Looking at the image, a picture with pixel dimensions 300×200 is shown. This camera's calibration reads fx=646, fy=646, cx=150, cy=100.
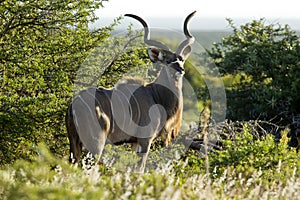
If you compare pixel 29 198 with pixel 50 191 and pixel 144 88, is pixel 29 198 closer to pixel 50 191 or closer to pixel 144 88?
pixel 50 191

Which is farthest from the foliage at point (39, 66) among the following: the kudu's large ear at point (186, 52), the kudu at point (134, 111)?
the kudu's large ear at point (186, 52)

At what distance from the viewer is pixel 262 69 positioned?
16750 mm

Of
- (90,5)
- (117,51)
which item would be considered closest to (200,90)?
(117,51)

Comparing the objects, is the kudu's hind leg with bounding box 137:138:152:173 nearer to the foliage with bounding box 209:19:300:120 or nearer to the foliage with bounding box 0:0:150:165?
the foliage with bounding box 0:0:150:165

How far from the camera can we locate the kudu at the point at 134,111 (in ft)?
26.5

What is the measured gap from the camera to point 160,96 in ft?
30.3

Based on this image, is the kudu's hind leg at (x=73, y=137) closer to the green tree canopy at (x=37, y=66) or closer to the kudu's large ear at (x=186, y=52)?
the green tree canopy at (x=37, y=66)

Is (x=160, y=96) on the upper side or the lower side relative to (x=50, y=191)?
lower

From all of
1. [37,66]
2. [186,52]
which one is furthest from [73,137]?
[186,52]

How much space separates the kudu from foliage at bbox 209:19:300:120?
6.32 meters

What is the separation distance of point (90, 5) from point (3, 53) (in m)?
1.71

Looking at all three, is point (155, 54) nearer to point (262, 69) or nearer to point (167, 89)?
point (167, 89)

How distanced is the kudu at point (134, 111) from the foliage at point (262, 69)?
6.32m

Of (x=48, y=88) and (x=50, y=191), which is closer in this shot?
(x=50, y=191)
